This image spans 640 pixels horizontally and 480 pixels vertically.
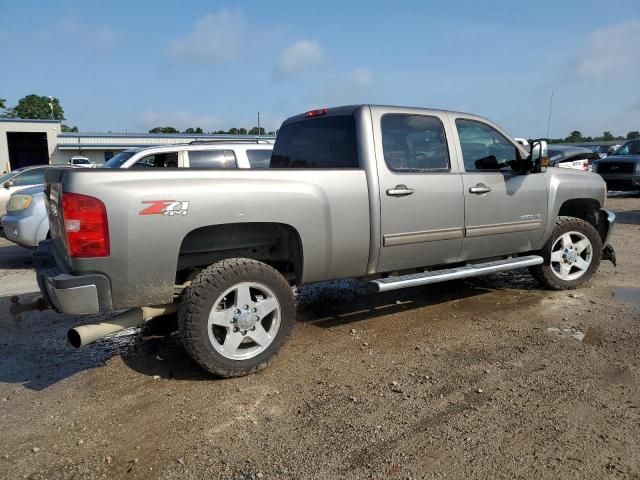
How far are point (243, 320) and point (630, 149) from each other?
18644mm

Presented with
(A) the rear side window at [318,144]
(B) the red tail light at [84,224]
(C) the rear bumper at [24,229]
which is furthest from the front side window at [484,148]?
(C) the rear bumper at [24,229]

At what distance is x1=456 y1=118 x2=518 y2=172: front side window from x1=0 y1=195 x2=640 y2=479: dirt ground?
149cm

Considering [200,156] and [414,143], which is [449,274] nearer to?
[414,143]

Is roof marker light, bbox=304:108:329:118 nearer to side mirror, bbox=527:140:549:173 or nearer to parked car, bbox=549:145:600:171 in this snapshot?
side mirror, bbox=527:140:549:173

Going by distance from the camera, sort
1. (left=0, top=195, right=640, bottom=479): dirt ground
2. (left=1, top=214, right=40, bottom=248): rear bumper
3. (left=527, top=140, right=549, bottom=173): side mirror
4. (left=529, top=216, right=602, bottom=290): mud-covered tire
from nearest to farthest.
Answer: (left=0, top=195, right=640, bottom=479): dirt ground < (left=527, top=140, right=549, bottom=173): side mirror < (left=529, top=216, right=602, bottom=290): mud-covered tire < (left=1, top=214, right=40, bottom=248): rear bumper

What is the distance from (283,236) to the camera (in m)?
4.02

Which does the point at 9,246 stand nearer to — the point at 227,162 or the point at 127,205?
the point at 227,162

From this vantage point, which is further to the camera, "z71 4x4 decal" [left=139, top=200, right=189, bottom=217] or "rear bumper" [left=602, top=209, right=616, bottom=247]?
"rear bumper" [left=602, top=209, right=616, bottom=247]

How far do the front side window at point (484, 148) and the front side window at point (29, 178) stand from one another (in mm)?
8889

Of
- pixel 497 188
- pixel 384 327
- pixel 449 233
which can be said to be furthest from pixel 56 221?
pixel 497 188

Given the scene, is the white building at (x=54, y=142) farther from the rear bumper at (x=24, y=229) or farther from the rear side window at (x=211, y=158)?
the rear bumper at (x=24, y=229)

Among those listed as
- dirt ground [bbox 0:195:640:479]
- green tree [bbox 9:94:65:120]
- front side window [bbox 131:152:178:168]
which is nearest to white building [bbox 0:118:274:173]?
front side window [bbox 131:152:178:168]

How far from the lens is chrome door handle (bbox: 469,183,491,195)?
15.4 ft

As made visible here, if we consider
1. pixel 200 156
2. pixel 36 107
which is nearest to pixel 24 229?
pixel 200 156
